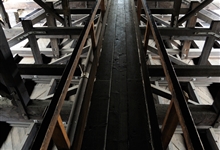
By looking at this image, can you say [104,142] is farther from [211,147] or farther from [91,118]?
[211,147]

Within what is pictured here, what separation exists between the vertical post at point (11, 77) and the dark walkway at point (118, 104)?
91 centimetres

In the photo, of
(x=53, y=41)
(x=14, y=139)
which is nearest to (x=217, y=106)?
(x=14, y=139)

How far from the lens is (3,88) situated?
2.37m

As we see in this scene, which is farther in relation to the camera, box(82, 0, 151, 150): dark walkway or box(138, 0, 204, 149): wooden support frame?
box(82, 0, 151, 150): dark walkway

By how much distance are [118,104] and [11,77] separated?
124 centimetres

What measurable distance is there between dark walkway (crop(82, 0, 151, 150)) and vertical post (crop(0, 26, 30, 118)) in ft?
2.99

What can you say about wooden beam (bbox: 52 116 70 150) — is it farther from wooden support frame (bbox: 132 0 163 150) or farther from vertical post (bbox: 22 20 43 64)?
vertical post (bbox: 22 20 43 64)

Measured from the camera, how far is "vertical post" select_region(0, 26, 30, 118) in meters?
1.98

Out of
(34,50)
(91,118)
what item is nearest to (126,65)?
(91,118)

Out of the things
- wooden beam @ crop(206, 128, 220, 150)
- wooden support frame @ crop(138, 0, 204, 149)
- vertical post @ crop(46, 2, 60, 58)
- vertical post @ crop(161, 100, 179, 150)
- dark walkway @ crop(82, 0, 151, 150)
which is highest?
wooden support frame @ crop(138, 0, 204, 149)

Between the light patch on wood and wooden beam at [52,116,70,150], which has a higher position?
wooden beam at [52,116,70,150]

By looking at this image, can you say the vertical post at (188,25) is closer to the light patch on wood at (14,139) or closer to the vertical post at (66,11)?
the vertical post at (66,11)

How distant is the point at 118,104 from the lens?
2.16 meters

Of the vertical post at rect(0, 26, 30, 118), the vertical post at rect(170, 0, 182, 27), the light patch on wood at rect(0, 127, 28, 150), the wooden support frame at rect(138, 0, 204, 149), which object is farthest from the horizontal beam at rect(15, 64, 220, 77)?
the vertical post at rect(170, 0, 182, 27)
